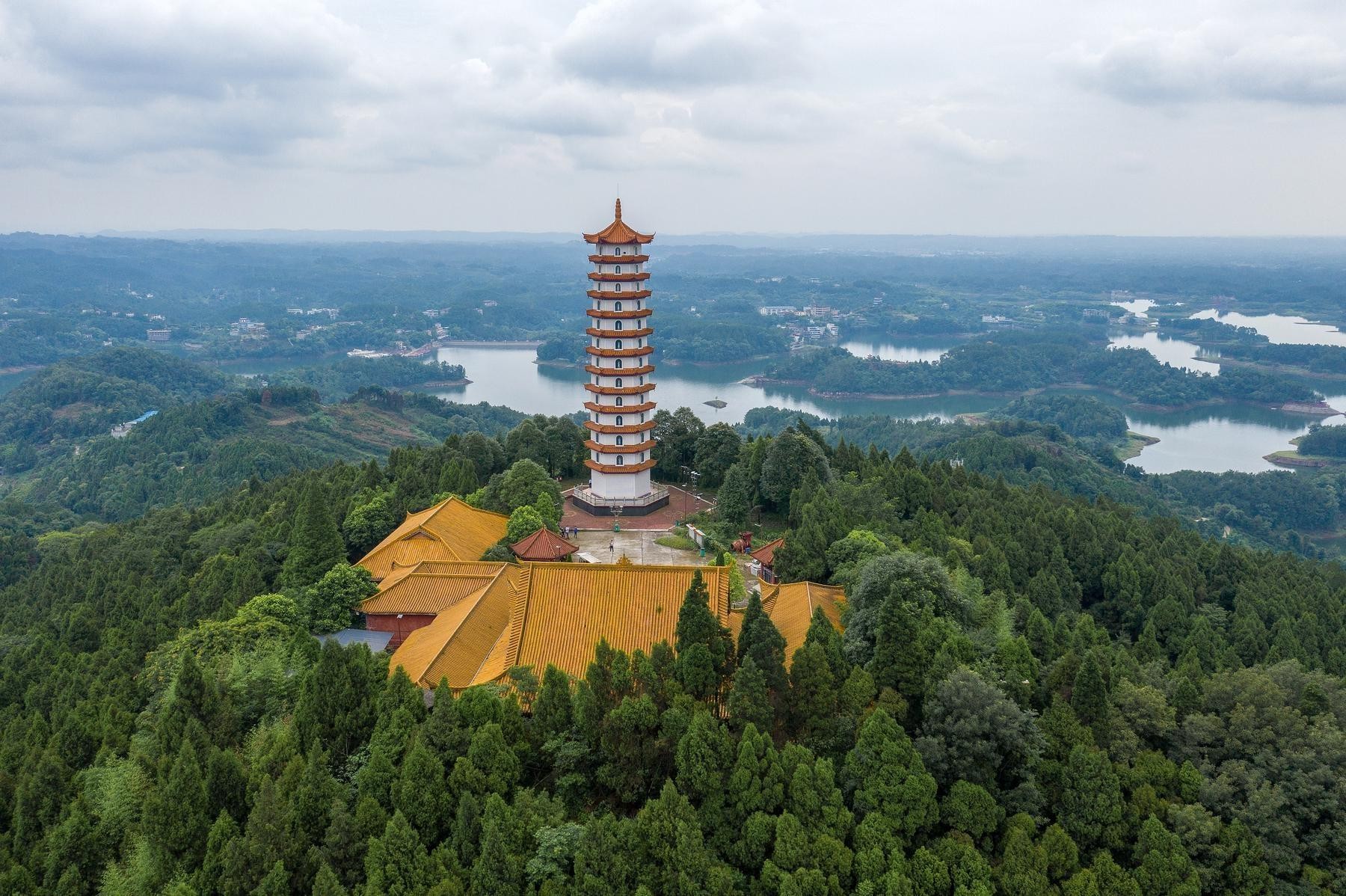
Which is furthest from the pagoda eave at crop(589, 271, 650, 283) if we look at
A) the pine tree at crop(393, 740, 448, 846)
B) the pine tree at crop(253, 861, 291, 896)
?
the pine tree at crop(253, 861, 291, 896)

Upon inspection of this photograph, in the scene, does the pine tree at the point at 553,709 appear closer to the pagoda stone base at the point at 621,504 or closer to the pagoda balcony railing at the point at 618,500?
the pagoda stone base at the point at 621,504

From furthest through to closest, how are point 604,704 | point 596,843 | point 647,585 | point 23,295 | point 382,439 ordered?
point 23,295
point 382,439
point 647,585
point 604,704
point 596,843

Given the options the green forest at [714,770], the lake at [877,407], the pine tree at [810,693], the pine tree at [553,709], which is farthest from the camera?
the lake at [877,407]

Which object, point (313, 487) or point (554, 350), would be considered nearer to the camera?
point (313, 487)

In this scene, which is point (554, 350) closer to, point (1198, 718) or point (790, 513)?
point (790, 513)

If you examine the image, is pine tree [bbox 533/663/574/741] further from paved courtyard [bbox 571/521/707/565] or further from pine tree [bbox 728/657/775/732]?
paved courtyard [bbox 571/521/707/565]

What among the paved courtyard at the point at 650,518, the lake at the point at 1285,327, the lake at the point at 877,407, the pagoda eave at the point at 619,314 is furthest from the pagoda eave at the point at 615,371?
the lake at the point at 1285,327

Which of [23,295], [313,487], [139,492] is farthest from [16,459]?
[23,295]
